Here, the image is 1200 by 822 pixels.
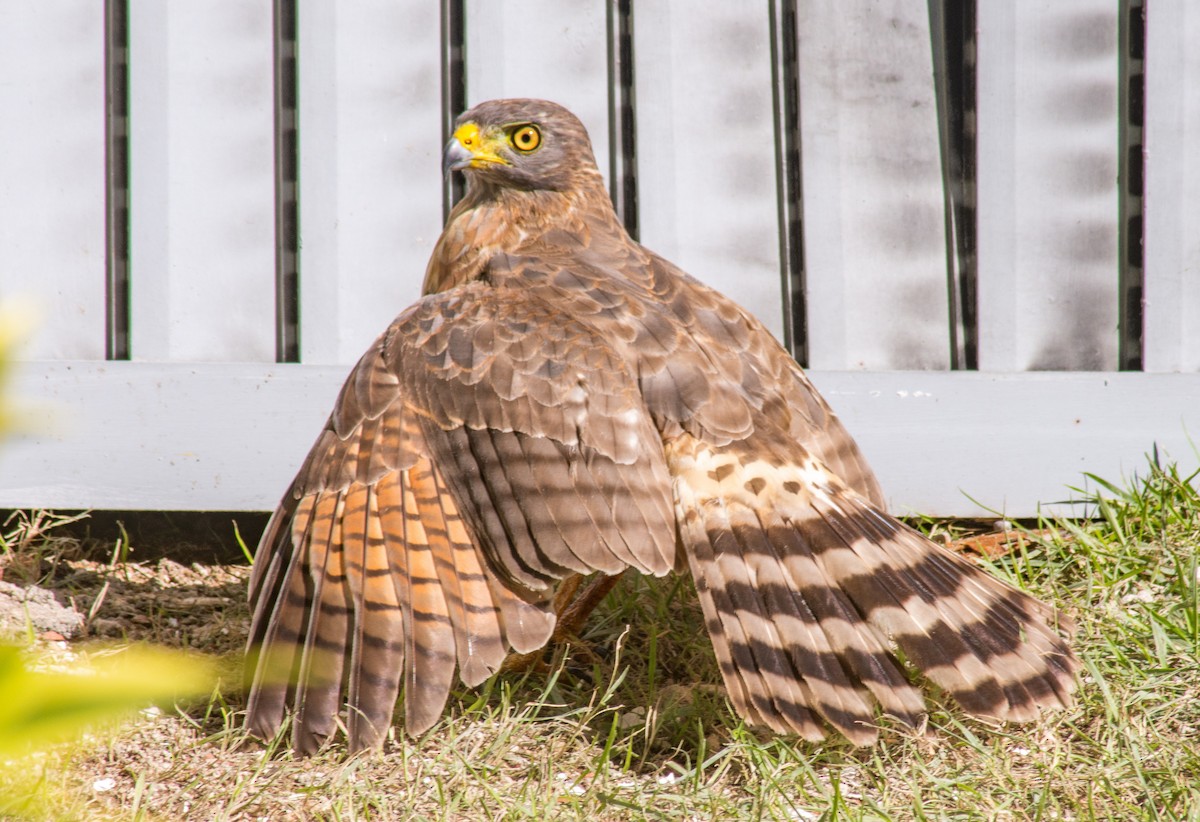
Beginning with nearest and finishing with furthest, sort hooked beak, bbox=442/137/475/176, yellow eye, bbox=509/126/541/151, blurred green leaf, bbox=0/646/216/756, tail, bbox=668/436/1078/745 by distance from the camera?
blurred green leaf, bbox=0/646/216/756, tail, bbox=668/436/1078/745, hooked beak, bbox=442/137/475/176, yellow eye, bbox=509/126/541/151

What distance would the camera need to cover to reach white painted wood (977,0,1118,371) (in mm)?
3822

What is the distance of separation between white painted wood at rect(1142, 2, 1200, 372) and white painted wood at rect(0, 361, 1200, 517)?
0.54 feet

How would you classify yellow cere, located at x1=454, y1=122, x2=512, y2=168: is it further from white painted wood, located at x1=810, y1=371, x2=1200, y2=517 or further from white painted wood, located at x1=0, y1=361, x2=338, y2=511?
white painted wood, located at x1=810, y1=371, x2=1200, y2=517

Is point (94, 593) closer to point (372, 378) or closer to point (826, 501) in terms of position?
point (372, 378)

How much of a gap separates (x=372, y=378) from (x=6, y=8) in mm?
2167

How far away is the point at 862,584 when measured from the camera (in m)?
2.47

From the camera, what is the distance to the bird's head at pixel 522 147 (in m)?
3.42

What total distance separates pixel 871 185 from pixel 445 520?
2.19 metres

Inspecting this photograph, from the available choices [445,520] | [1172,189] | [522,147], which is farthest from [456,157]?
[1172,189]

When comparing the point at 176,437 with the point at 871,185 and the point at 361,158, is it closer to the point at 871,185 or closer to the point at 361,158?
the point at 361,158

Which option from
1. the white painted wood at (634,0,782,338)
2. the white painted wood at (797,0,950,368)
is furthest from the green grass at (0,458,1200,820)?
the white painted wood at (634,0,782,338)

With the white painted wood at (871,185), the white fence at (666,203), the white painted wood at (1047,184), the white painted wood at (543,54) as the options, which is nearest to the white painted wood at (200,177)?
the white fence at (666,203)

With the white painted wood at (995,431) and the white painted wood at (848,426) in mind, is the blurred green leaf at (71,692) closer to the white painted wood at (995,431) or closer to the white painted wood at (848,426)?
the white painted wood at (848,426)

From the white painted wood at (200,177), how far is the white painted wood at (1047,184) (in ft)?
8.51
